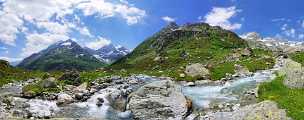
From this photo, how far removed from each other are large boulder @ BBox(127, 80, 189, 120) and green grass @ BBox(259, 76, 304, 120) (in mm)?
8625

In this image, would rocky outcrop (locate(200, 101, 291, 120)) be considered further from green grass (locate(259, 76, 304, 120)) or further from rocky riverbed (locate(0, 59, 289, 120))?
green grass (locate(259, 76, 304, 120))

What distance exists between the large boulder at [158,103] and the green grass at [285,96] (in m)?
8.63

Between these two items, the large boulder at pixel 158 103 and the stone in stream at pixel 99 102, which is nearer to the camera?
the large boulder at pixel 158 103

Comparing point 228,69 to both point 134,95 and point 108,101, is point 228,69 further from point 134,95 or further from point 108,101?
point 134,95

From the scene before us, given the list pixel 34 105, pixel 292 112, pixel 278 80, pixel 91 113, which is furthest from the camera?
pixel 34 105

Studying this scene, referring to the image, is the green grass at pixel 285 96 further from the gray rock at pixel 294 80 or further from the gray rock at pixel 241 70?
the gray rock at pixel 241 70

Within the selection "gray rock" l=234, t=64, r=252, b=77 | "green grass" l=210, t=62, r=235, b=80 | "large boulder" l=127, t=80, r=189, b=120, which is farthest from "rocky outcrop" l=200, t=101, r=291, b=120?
"gray rock" l=234, t=64, r=252, b=77

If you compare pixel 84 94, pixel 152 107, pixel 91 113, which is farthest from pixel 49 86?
pixel 152 107

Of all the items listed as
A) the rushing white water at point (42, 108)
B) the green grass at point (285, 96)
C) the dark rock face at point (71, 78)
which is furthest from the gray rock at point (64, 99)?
the green grass at point (285, 96)

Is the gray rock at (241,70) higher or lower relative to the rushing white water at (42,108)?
higher

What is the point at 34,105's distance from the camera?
5709 cm

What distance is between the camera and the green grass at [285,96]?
33.3 meters

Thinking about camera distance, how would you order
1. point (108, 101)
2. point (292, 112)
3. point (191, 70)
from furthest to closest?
point (191, 70) < point (108, 101) < point (292, 112)

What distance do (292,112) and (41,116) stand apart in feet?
86.4
